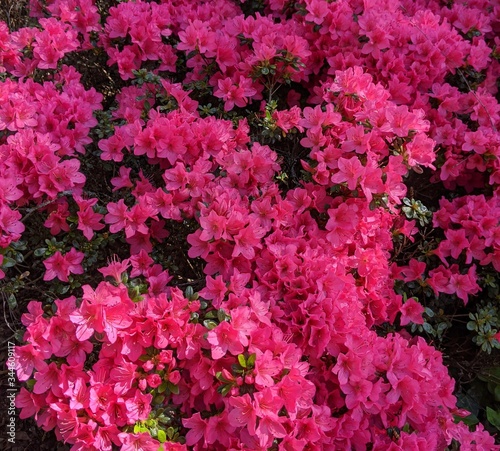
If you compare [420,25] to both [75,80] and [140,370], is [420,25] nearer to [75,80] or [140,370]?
[75,80]

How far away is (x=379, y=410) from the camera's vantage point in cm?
163

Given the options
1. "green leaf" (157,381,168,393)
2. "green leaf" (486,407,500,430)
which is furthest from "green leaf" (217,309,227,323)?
"green leaf" (486,407,500,430)

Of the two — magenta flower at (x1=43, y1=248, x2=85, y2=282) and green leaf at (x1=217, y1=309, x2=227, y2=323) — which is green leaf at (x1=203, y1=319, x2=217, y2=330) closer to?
green leaf at (x1=217, y1=309, x2=227, y2=323)

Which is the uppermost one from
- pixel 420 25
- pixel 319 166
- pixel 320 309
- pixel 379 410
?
pixel 420 25

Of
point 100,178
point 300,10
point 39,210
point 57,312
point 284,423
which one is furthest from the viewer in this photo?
point 300,10

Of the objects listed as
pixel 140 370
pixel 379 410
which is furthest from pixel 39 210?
pixel 379 410

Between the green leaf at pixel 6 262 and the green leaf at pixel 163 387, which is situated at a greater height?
the green leaf at pixel 163 387

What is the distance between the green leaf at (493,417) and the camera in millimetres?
2102

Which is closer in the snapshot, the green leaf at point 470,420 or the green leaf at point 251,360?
the green leaf at point 251,360

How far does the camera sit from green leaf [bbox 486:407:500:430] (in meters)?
2.10

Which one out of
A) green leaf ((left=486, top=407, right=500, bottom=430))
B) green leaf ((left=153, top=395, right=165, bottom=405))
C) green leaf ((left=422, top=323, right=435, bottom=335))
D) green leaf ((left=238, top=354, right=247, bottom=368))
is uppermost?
green leaf ((left=238, top=354, right=247, bottom=368))

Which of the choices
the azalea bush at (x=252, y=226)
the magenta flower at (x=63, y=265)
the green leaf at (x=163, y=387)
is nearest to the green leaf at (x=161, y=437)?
the azalea bush at (x=252, y=226)

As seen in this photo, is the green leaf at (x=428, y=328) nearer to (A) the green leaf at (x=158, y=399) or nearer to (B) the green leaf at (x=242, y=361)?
(B) the green leaf at (x=242, y=361)

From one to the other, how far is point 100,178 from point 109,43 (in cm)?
72
